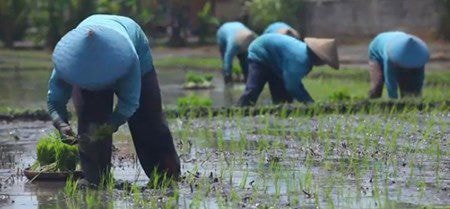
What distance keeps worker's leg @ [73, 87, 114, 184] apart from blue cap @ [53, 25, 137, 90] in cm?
23

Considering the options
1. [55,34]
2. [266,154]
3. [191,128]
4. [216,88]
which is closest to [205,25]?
[55,34]

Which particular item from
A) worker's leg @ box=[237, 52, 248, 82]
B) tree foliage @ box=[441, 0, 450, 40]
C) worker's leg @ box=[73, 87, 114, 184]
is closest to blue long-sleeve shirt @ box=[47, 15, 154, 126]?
worker's leg @ box=[73, 87, 114, 184]

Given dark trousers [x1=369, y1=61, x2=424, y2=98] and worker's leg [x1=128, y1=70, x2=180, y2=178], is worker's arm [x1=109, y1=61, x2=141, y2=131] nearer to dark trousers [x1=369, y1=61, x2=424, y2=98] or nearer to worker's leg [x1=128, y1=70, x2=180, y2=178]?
worker's leg [x1=128, y1=70, x2=180, y2=178]

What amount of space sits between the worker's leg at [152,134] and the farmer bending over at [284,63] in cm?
441

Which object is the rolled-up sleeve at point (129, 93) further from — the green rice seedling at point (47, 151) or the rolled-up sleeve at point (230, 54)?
the rolled-up sleeve at point (230, 54)

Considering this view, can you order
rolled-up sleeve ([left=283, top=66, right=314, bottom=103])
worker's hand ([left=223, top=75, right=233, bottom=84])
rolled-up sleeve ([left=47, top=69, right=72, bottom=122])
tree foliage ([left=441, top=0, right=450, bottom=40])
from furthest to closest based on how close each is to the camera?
1. tree foliage ([left=441, top=0, right=450, bottom=40])
2. worker's hand ([left=223, top=75, right=233, bottom=84])
3. rolled-up sleeve ([left=283, top=66, right=314, bottom=103])
4. rolled-up sleeve ([left=47, top=69, right=72, bottom=122])

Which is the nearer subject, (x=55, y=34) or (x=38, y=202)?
(x=38, y=202)

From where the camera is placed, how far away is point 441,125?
12312mm

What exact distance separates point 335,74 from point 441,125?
8347mm

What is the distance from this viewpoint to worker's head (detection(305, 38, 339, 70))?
13195mm

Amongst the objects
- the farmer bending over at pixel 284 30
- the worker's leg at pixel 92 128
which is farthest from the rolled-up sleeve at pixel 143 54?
the farmer bending over at pixel 284 30

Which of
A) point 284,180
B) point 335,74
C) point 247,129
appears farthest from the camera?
point 335,74

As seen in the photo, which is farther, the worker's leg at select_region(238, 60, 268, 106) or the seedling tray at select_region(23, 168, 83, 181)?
the worker's leg at select_region(238, 60, 268, 106)

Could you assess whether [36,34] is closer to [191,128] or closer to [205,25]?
[205,25]
